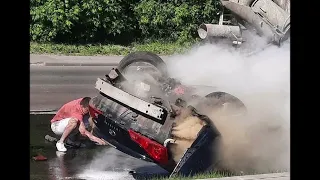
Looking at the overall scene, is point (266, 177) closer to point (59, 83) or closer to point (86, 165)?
point (86, 165)

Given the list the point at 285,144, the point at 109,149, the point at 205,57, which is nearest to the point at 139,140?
the point at 109,149

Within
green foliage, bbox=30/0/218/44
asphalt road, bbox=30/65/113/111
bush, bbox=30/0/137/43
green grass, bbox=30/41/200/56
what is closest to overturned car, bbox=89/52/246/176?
asphalt road, bbox=30/65/113/111

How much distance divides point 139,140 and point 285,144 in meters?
1.50

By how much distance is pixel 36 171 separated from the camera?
571cm

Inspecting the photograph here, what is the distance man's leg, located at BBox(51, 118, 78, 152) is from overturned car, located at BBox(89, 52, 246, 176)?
13.8 inches

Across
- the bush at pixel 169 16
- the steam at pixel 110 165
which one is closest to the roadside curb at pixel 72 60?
the bush at pixel 169 16

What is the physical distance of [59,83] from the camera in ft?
34.9

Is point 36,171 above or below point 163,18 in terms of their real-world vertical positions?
below

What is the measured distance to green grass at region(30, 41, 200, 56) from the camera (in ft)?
28.0

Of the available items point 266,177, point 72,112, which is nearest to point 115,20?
point 72,112

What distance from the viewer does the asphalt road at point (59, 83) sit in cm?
904

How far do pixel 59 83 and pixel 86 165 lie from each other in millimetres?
4831
